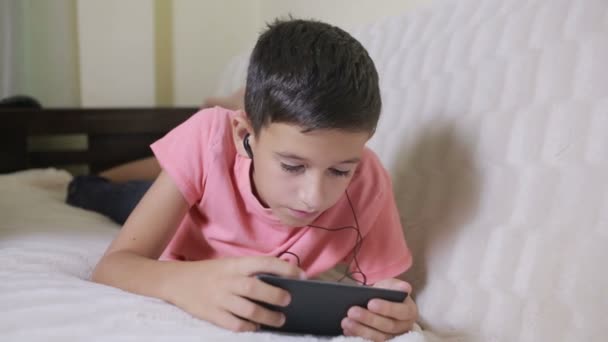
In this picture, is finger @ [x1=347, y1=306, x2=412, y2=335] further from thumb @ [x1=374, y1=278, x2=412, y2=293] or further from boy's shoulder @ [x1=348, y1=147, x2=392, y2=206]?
boy's shoulder @ [x1=348, y1=147, x2=392, y2=206]

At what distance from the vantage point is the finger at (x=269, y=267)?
1.82ft

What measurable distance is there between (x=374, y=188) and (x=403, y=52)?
11.4 inches

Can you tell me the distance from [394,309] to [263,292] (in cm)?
14

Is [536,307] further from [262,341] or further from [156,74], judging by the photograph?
[156,74]

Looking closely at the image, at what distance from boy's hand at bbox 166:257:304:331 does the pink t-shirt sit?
0.16m

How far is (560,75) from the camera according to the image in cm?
65

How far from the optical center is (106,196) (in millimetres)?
1177

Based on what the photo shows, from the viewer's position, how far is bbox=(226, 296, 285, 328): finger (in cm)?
56

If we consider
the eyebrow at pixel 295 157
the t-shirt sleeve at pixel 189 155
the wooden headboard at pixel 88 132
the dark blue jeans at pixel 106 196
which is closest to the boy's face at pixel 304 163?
the eyebrow at pixel 295 157

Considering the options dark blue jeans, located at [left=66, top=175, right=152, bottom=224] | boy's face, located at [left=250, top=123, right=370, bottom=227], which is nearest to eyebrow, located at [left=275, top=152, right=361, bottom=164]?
boy's face, located at [left=250, top=123, right=370, bottom=227]

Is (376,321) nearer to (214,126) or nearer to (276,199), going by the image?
(276,199)

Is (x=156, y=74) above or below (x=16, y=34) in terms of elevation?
below

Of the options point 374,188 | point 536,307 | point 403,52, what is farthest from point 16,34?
point 536,307

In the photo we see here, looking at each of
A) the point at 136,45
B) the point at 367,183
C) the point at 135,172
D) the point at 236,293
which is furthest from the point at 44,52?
the point at 236,293
